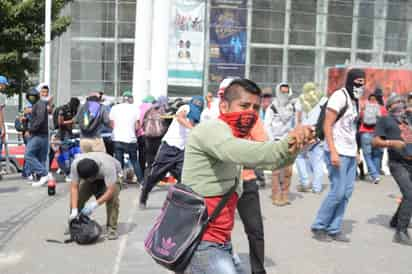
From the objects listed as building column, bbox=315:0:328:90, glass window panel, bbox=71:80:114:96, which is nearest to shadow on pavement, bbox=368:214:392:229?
glass window panel, bbox=71:80:114:96

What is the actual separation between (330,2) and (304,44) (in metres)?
2.22

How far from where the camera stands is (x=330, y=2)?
26812 mm

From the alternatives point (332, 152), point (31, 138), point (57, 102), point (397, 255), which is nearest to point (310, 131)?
point (332, 152)

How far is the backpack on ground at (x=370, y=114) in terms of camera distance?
11.4m

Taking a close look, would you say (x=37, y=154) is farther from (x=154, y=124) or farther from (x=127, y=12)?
(x=127, y=12)

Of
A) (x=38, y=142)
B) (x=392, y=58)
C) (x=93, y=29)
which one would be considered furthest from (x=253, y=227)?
(x=392, y=58)

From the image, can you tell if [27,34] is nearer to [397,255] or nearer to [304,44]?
[397,255]

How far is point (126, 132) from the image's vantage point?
10.0 metres

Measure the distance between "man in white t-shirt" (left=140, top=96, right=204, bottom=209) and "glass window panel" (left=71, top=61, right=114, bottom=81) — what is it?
1728cm

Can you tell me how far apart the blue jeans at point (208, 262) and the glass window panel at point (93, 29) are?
2321 cm

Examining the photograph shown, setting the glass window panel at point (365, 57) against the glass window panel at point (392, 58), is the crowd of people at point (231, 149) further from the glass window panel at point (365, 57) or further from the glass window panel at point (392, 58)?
the glass window panel at point (392, 58)

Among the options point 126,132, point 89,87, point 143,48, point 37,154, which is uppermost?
point 143,48

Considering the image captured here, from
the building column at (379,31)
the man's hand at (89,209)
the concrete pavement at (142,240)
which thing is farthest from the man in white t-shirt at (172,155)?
the building column at (379,31)

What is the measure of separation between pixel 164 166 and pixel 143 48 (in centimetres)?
1021
